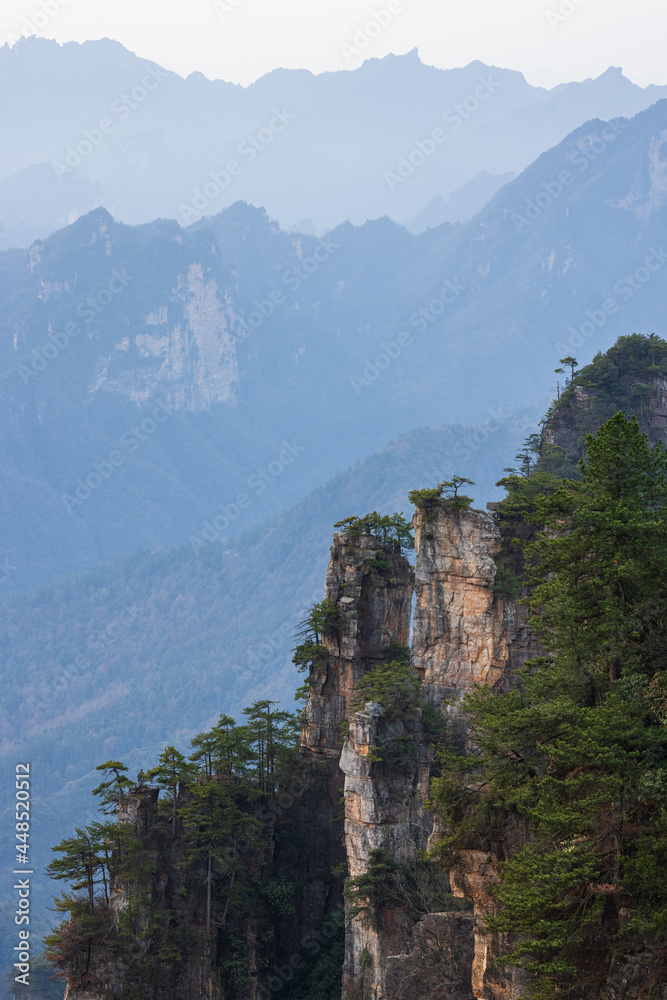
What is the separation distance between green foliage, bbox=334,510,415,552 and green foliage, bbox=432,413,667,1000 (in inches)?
1119

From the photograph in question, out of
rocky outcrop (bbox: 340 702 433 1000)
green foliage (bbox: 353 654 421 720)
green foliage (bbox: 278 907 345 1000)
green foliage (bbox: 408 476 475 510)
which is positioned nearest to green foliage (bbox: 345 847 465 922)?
rocky outcrop (bbox: 340 702 433 1000)

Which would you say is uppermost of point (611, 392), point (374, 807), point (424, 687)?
point (611, 392)

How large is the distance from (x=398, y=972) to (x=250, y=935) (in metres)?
15.9

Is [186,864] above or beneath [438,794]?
beneath

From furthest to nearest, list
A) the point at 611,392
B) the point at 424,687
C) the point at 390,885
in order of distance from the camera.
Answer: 1. the point at 611,392
2. the point at 424,687
3. the point at 390,885

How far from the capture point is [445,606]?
5341 centimetres

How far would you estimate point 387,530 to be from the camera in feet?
195

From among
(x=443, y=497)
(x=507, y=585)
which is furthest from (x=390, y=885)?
(x=443, y=497)

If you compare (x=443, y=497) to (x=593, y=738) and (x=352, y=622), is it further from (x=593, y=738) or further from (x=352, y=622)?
(x=593, y=738)

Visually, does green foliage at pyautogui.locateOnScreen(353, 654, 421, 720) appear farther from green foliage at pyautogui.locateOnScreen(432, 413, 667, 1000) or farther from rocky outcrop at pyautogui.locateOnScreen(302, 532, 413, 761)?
green foliage at pyautogui.locateOnScreen(432, 413, 667, 1000)

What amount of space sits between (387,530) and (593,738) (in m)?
34.8

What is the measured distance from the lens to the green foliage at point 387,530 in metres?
59.0

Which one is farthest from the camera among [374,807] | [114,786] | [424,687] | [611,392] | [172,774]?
[611,392]

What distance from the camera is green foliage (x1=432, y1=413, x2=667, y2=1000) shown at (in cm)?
2430
